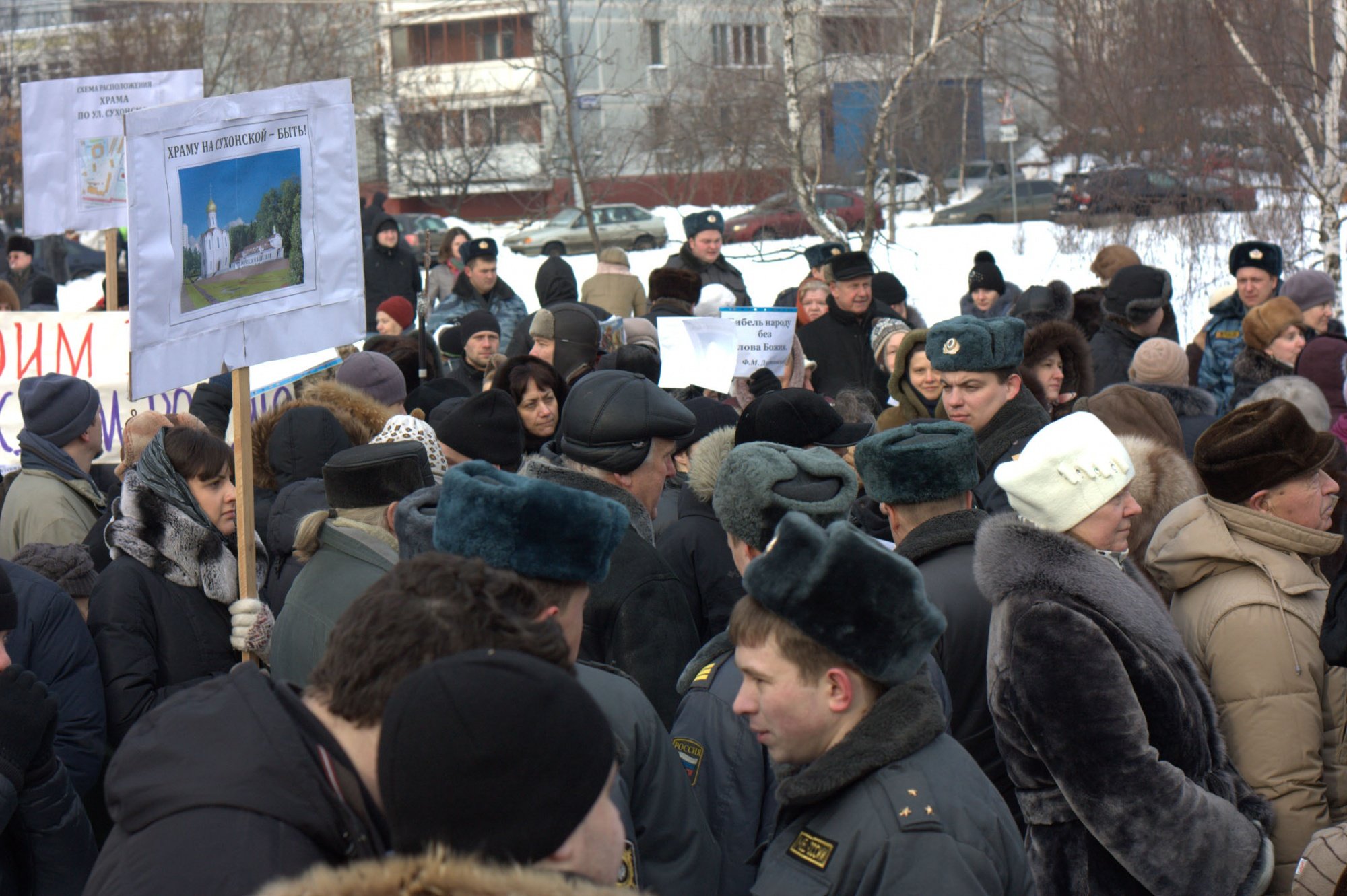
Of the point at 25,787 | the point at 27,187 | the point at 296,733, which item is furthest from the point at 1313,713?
the point at 27,187

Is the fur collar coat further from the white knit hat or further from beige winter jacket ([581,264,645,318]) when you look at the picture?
beige winter jacket ([581,264,645,318])

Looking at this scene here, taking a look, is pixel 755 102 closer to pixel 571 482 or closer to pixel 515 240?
pixel 515 240

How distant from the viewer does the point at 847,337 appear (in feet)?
29.8

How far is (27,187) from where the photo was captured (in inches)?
306

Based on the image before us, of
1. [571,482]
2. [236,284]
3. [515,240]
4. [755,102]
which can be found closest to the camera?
[571,482]

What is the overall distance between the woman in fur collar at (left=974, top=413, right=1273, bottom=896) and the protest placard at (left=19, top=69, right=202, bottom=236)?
6152 millimetres

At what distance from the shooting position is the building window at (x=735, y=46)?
2322 centimetres

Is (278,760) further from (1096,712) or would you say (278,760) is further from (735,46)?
(735,46)

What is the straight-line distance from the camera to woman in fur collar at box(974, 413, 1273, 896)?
3.03 m

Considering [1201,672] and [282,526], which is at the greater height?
[282,526]

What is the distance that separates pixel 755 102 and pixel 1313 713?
18.9 m

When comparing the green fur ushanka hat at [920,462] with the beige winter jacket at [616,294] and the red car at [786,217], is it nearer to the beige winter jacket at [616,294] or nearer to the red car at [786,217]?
the beige winter jacket at [616,294]

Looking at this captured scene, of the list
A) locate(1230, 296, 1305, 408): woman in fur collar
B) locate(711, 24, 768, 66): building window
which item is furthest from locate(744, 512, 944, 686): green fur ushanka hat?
locate(711, 24, 768, 66): building window

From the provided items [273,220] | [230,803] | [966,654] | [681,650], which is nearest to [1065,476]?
[966,654]
